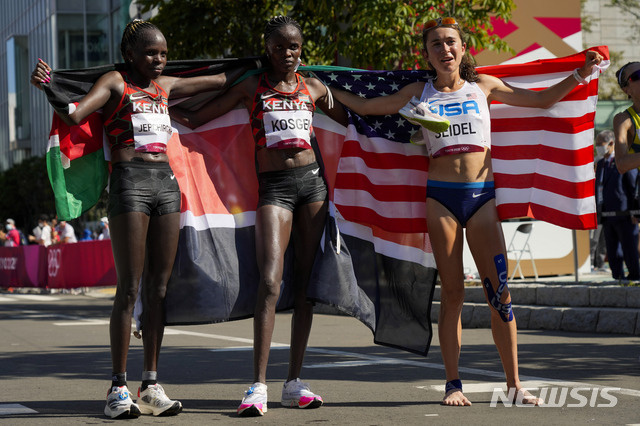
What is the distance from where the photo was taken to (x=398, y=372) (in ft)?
26.4

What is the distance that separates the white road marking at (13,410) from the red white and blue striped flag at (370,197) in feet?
3.36

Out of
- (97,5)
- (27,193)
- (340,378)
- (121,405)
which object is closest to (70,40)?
(97,5)

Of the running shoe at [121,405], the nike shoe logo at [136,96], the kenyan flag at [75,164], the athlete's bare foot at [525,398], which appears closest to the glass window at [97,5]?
the kenyan flag at [75,164]

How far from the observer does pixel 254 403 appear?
5961 millimetres

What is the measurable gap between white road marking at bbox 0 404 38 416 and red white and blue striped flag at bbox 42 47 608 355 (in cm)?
102

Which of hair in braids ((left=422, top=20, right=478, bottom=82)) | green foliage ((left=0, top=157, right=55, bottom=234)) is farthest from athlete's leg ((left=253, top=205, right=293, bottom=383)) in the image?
green foliage ((left=0, top=157, right=55, bottom=234))

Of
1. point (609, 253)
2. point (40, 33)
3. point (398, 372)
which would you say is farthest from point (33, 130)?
point (398, 372)

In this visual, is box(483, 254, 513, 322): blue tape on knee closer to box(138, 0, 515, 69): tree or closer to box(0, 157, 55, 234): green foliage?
box(138, 0, 515, 69): tree

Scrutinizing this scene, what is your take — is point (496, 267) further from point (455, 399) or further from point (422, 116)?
point (422, 116)

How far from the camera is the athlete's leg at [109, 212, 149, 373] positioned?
6152mm

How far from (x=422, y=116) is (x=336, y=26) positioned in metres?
10.6

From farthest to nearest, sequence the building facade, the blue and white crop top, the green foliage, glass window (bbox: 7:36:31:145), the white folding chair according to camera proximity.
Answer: glass window (bbox: 7:36:31:145) < the building facade < the green foliage < the white folding chair < the blue and white crop top

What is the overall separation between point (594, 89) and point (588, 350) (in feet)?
10.4

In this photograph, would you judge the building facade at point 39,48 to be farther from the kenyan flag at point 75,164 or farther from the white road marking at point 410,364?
the kenyan flag at point 75,164
